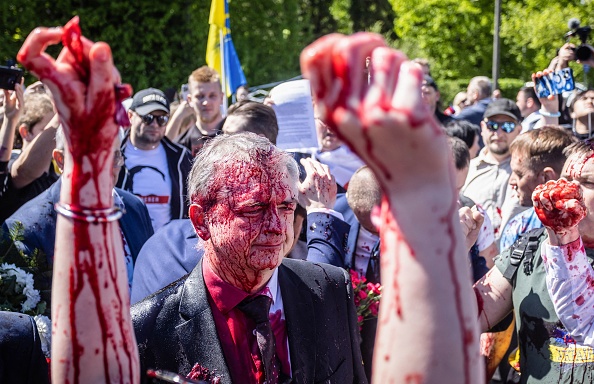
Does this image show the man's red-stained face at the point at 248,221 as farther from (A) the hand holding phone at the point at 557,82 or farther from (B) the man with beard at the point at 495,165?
(A) the hand holding phone at the point at 557,82

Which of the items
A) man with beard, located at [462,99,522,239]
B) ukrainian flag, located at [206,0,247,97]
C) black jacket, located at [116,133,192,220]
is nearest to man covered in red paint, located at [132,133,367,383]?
black jacket, located at [116,133,192,220]

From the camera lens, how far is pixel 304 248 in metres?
4.16

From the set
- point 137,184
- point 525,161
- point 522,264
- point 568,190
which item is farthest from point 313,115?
point 568,190

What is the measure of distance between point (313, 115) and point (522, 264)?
285 centimetres

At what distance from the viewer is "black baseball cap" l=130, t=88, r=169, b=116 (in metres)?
6.10

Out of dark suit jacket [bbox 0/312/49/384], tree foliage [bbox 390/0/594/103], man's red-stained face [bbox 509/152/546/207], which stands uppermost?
dark suit jacket [bbox 0/312/49/384]

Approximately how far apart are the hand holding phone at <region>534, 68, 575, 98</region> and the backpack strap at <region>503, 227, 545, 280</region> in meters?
3.75

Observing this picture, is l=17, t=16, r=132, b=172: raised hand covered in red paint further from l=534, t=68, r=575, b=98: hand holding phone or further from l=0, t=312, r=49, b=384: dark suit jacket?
l=534, t=68, r=575, b=98: hand holding phone

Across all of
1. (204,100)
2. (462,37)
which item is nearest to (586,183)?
(204,100)

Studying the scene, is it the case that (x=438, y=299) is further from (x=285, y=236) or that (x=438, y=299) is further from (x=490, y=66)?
(x=490, y=66)

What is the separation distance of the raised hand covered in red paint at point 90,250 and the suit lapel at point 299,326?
1.06m

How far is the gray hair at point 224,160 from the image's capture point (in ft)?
8.18

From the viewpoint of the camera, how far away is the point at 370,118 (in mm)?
1048

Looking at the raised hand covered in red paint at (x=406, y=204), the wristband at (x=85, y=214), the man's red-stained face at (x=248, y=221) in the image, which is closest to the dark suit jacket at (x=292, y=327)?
the man's red-stained face at (x=248, y=221)
